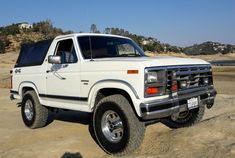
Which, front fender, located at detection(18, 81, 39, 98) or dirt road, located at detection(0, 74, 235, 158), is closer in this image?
dirt road, located at detection(0, 74, 235, 158)

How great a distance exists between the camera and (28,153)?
6.66 m

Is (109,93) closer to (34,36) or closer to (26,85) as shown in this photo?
(26,85)

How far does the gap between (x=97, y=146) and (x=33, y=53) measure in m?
3.21

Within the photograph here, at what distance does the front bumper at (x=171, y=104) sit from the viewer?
19.1 ft

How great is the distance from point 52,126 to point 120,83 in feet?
11.5

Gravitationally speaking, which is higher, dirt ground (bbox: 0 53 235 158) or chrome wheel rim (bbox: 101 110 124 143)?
chrome wheel rim (bbox: 101 110 124 143)

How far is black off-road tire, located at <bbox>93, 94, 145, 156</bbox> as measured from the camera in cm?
601

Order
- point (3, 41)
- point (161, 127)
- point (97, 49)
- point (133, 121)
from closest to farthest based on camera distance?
1. point (133, 121)
2. point (97, 49)
3. point (161, 127)
4. point (3, 41)

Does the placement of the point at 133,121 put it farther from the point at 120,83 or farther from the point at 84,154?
the point at 84,154

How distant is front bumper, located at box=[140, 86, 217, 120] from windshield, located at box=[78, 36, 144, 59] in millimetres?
1749

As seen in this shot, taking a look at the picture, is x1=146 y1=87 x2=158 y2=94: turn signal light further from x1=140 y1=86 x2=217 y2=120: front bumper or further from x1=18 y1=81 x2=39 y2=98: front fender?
x1=18 y1=81 x2=39 y2=98: front fender

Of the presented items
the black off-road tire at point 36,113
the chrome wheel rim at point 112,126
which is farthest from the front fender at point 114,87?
the black off-road tire at point 36,113

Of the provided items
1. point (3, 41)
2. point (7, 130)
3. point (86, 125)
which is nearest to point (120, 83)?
point (86, 125)

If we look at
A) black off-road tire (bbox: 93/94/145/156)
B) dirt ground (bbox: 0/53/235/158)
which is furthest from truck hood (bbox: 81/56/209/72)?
dirt ground (bbox: 0/53/235/158)
